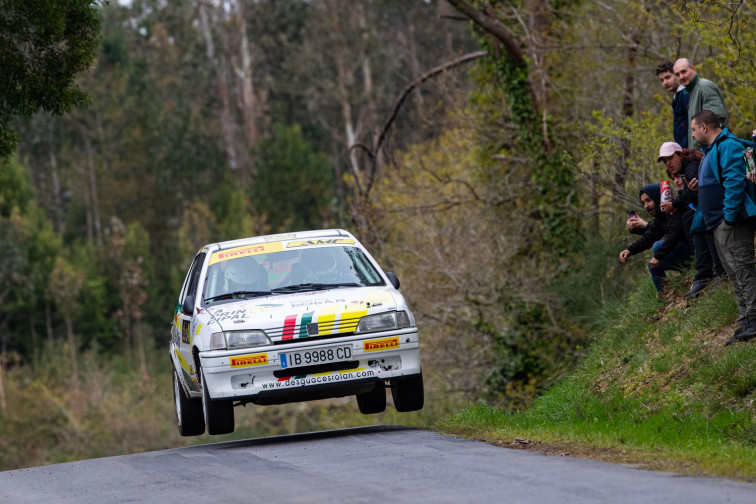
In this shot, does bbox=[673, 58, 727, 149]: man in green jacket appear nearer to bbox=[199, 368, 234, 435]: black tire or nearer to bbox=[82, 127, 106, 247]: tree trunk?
bbox=[199, 368, 234, 435]: black tire

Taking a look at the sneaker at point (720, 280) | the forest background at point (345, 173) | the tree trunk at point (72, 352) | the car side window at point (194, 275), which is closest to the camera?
the sneaker at point (720, 280)

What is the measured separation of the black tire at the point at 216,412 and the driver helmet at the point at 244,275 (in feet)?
3.98

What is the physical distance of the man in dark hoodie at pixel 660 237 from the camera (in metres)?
12.3

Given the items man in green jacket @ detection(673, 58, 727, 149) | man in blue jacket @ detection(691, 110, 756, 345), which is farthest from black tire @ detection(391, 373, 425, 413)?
man in green jacket @ detection(673, 58, 727, 149)

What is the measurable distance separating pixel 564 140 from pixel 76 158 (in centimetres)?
5508

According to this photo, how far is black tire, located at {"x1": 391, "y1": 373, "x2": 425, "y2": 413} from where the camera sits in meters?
11.2

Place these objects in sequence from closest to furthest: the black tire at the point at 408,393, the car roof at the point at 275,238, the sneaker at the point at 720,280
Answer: the black tire at the point at 408,393 < the sneaker at the point at 720,280 < the car roof at the point at 275,238

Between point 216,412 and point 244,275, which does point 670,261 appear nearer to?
point 244,275

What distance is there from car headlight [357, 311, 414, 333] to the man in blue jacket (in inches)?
108

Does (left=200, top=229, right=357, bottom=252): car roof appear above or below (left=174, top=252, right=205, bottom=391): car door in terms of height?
above

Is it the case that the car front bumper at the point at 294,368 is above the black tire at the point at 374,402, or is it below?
above

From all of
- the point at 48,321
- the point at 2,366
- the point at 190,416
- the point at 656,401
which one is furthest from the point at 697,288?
the point at 48,321

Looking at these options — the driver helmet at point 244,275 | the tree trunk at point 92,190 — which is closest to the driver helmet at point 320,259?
the driver helmet at point 244,275

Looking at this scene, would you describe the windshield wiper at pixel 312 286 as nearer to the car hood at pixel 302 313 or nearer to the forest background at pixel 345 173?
the car hood at pixel 302 313
